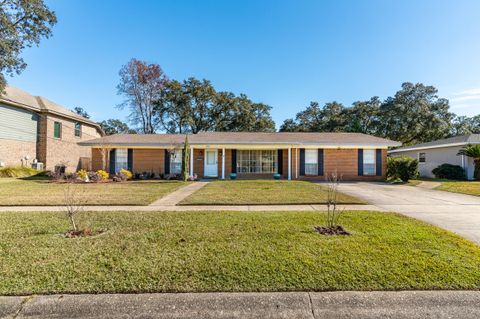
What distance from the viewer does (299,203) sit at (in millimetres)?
7957

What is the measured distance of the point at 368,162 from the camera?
17.7 metres

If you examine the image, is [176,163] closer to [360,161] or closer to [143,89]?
[360,161]

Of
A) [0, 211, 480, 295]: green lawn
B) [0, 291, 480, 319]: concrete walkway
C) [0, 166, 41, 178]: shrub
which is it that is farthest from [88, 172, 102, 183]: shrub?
[0, 291, 480, 319]: concrete walkway

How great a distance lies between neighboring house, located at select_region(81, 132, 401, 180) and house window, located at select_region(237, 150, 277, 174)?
0.08 metres

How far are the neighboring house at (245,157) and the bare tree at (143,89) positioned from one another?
65.9ft

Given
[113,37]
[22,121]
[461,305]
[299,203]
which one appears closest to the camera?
[461,305]

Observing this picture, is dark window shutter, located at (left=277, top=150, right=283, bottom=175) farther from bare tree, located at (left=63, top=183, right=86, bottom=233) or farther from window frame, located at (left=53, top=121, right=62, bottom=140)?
window frame, located at (left=53, top=121, right=62, bottom=140)

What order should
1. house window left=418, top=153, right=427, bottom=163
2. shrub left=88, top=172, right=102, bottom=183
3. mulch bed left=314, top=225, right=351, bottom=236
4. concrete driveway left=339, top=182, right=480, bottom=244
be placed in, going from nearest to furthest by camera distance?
mulch bed left=314, top=225, right=351, bottom=236 < concrete driveway left=339, top=182, right=480, bottom=244 < shrub left=88, top=172, right=102, bottom=183 < house window left=418, top=153, right=427, bottom=163

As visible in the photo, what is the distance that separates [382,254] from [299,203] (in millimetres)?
4219

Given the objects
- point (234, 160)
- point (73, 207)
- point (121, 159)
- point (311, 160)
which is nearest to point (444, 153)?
point (311, 160)

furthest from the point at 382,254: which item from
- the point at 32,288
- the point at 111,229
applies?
the point at 111,229

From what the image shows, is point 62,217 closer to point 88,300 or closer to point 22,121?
point 88,300

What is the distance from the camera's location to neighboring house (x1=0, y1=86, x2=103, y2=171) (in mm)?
18172

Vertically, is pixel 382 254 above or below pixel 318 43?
below
